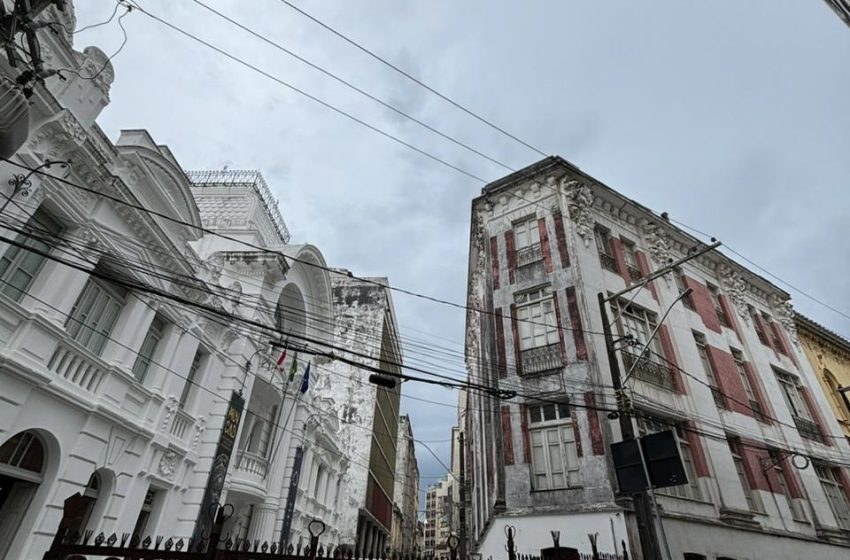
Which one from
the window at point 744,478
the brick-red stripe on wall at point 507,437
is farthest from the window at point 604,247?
the window at point 744,478

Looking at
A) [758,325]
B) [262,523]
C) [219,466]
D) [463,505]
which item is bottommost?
[262,523]

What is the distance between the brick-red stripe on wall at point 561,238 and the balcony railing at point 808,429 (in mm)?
13843

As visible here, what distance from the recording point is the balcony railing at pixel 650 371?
1469 cm

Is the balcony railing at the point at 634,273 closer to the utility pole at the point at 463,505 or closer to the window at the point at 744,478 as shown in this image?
the window at the point at 744,478

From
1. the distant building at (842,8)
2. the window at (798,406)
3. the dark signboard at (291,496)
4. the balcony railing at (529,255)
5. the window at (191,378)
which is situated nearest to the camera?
the distant building at (842,8)

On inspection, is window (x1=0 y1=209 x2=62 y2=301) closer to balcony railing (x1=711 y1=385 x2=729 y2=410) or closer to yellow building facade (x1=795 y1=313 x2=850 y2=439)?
balcony railing (x1=711 y1=385 x2=729 y2=410)

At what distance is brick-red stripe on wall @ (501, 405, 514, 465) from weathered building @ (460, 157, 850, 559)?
0.04 meters

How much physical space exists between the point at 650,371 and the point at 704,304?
24.0ft

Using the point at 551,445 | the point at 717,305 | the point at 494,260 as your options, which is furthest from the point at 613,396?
the point at 717,305

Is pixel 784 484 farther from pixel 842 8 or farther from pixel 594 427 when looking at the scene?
pixel 842 8

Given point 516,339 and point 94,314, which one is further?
point 516,339

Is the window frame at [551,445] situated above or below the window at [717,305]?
below

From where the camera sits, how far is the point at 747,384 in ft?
62.8

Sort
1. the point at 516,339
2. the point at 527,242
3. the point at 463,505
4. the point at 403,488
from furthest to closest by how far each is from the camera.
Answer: the point at 403,488 → the point at 463,505 → the point at 527,242 → the point at 516,339
